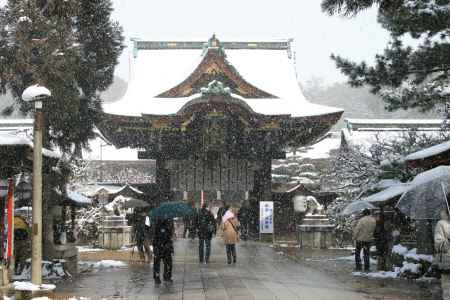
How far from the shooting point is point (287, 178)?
35344 mm

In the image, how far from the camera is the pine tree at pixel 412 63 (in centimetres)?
1278

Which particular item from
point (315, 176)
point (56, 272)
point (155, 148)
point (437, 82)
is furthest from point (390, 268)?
point (315, 176)

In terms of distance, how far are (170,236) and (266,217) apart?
13.3 metres

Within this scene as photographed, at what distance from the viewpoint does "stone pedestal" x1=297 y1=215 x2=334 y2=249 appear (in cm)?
2464

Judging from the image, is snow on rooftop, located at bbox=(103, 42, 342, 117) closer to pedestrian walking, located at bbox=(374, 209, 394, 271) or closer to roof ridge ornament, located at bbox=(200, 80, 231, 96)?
roof ridge ornament, located at bbox=(200, 80, 231, 96)

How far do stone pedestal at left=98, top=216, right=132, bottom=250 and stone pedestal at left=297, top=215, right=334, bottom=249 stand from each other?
21.2 ft

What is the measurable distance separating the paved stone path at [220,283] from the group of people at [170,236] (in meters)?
0.31

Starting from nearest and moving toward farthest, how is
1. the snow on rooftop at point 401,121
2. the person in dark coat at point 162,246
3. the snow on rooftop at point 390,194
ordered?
the person in dark coat at point 162,246 → the snow on rooftop at point 390,194 → the snow on rooftop at point 401,121

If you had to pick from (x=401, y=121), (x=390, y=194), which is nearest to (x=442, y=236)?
(x=390, y=194)

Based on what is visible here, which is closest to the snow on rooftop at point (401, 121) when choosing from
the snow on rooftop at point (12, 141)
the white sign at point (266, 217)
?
the white sign at point (266, 217)

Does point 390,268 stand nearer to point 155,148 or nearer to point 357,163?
point 357,163

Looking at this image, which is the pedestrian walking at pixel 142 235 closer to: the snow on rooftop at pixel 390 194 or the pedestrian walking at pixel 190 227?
the snow on rooftop at pixel 390 194

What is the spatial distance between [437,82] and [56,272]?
29.0ft

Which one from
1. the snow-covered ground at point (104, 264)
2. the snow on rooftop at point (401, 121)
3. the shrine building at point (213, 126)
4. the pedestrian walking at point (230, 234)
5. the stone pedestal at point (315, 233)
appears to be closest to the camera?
the pedestrian walking at point (230, 234)
